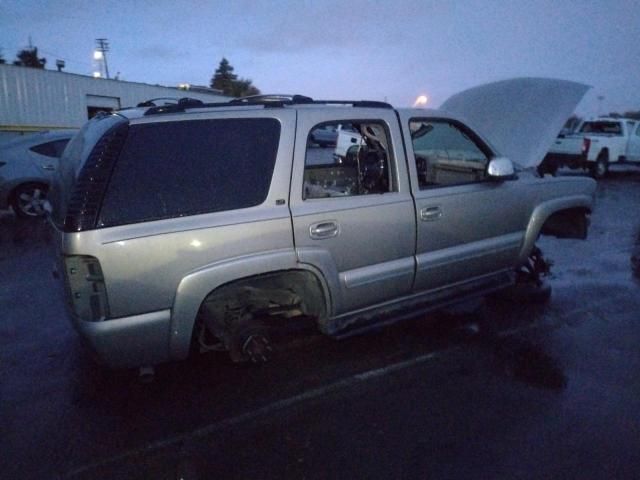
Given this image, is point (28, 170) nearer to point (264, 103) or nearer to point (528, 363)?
point (264, 103)

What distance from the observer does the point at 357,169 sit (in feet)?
14.9

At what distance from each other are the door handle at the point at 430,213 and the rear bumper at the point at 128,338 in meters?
2.01

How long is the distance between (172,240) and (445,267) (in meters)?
2.24

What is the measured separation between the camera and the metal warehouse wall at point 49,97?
16781mm

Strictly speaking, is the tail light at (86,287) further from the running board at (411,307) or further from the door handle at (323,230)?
the running board at (411,307)

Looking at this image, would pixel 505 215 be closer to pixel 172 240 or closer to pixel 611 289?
pixel 611 289

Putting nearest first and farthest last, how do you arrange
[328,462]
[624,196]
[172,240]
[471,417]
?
[328,462], [172,240], [471,417], [624,196]

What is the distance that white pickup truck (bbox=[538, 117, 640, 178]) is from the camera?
15266mm

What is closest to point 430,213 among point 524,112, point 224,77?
point 524,112

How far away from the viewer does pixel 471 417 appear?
2.93 meters

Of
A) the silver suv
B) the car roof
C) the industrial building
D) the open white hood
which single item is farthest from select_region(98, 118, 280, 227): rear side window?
the industrial building

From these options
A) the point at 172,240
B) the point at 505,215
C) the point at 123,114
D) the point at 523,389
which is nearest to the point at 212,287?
the point at 172,240

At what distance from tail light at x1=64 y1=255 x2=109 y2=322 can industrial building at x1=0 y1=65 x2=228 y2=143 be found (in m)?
13.7

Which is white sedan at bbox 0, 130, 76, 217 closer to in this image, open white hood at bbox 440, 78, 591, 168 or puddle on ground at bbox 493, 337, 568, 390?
open white hood at bbox 440, 78, 591, 168
